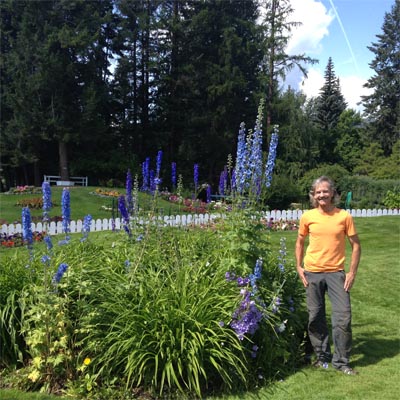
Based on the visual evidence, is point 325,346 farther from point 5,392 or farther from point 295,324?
point 5,392

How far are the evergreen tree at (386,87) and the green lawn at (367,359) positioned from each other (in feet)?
118

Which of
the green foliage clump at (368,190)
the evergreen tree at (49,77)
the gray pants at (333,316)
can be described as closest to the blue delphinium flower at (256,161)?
the gray pants at (333,316)

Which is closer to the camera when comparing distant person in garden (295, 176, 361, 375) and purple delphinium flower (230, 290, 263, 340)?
purple delphinium flower (230, 290, 263, 340)

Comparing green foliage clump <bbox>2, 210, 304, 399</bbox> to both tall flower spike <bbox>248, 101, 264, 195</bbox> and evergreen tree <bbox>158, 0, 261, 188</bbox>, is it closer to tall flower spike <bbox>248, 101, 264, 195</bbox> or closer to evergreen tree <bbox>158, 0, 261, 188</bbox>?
tall flower spike <bbox>248, 101, 264, 195</bbox>

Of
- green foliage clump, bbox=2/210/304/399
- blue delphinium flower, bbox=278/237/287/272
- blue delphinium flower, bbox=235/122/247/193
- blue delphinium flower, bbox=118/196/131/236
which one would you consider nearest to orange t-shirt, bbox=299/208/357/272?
blue delphinium flower, bbox=278/237/287/272

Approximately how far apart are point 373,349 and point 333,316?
3.06ft

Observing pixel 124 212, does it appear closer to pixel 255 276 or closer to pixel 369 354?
pixel 255 276

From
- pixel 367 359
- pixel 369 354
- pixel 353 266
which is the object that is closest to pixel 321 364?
pixel 367 359

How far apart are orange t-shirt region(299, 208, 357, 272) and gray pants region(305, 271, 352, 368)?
0.09 m

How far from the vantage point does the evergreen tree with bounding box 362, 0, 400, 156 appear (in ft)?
133

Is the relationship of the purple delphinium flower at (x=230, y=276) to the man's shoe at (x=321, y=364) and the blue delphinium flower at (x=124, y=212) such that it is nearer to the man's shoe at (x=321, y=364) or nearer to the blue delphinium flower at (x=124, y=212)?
the man's shoe at (x=321, y=364)

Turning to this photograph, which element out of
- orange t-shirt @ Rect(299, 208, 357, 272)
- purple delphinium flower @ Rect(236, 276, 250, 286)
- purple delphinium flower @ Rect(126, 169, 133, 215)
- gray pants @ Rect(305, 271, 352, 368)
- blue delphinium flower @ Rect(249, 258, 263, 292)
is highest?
purple delphinium flower @ Rect(126, 169, 133, 215)

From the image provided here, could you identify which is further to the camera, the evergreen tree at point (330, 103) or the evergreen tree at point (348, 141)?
the evergreen tree at point (330, 103)

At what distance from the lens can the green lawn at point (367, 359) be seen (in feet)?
10.7
